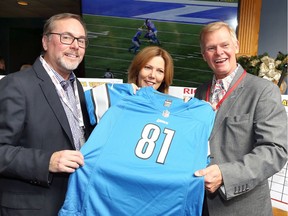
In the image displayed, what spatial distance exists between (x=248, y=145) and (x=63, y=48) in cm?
89

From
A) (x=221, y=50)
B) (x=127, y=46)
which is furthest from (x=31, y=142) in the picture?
(x=127, y=46)

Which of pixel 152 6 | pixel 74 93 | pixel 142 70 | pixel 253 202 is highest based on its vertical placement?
pixel 152 6

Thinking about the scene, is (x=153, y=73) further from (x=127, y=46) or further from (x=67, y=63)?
(x=127, y=46)

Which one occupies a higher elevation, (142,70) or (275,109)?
(142,70)

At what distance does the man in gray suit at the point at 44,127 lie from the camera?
1136mm

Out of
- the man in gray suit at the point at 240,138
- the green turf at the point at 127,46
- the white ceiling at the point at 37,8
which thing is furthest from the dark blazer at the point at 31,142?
the white ceiling at the point at 37,8

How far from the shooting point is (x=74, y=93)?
4.71 feet

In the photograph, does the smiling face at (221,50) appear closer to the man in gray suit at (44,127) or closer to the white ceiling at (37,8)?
the man in gray suit at (44,127)

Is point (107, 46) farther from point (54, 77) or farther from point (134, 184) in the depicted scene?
point (134, 184)

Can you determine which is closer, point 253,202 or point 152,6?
point 253,202

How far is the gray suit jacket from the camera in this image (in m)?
1.20

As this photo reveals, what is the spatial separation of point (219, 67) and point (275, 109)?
0.34 meters

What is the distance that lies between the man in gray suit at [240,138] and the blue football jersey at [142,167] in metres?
0.08

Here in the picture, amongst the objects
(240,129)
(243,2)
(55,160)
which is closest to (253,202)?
(240,129)
